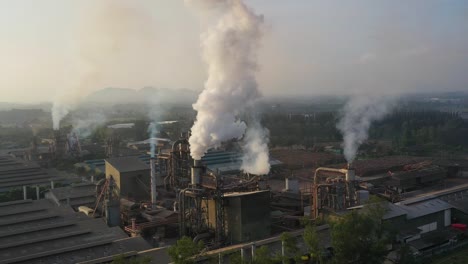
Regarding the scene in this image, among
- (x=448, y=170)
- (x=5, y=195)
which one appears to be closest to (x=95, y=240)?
(x=5, y=195)

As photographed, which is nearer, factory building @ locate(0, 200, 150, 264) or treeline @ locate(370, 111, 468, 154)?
factory building @ locate(0, 200, 150, 264)

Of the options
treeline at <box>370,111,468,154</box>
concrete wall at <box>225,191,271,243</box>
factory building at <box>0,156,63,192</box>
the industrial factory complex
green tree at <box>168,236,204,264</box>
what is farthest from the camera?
treeline at <box>370,111,468,154</box>

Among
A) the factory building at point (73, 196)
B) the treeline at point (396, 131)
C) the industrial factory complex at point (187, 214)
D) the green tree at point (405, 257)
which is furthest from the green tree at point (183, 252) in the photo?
the treeline at point (396, 131)

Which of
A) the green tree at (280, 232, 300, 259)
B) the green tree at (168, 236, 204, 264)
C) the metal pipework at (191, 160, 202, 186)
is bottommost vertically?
the green tree at (280, 232, 300, 259)

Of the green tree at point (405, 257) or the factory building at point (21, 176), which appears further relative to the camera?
the factory building at point (21, 176)

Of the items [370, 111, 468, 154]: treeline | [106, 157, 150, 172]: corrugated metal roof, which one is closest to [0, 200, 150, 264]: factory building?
[106, 157, 150, 172]: corrugated metal roof

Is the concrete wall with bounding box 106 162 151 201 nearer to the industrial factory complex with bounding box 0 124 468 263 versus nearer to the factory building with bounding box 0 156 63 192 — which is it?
the industrial factory complex with bounding box 0 124 468 263

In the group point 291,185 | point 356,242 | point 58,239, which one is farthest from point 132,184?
point 356,242

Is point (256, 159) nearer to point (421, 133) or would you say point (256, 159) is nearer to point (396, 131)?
point (421, 133)

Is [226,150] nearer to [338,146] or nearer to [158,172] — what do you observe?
[338,146]

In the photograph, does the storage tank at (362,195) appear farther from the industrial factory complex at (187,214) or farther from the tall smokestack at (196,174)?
the tall smokestack at (196,174)
